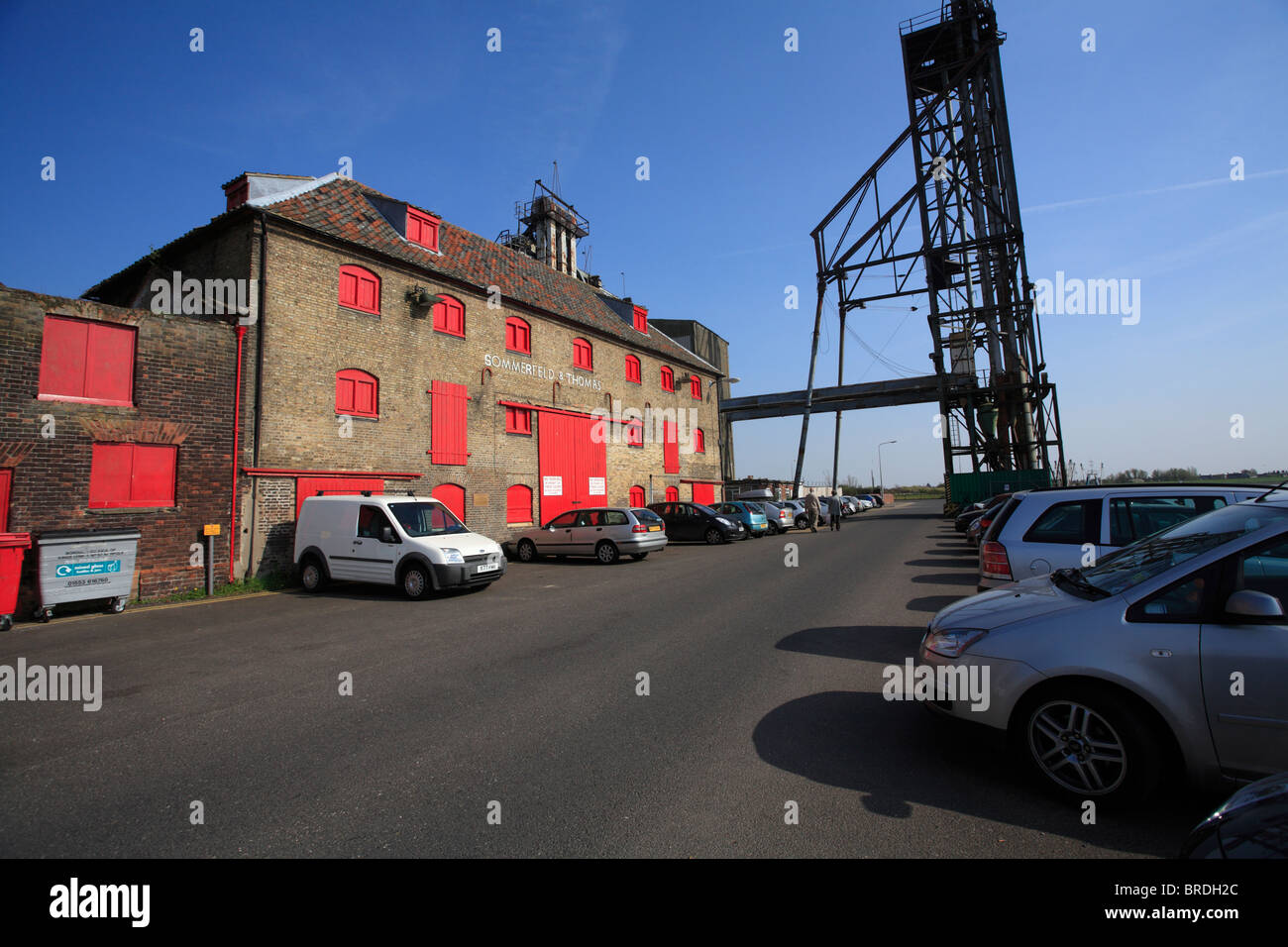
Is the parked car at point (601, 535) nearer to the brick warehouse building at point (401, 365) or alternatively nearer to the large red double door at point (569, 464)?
the brick warehouse building at point (401, 365)

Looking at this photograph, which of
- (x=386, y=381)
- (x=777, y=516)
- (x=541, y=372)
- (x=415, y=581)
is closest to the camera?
(x=415, y=581)

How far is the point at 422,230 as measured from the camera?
18.9 metres

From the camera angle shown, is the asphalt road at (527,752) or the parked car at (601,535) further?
the parked car at (601,535)

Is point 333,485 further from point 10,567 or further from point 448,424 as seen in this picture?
point 10,567

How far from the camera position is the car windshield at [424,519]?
1118cm

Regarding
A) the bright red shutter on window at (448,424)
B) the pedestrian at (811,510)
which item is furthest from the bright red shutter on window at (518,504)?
the pedestrian at (811,510)

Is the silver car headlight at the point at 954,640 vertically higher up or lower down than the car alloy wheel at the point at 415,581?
higher up

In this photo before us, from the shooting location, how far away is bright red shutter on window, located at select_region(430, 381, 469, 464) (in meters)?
17.4

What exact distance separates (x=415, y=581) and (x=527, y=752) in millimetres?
7596

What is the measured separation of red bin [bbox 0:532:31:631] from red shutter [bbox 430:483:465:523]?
29.2 ft

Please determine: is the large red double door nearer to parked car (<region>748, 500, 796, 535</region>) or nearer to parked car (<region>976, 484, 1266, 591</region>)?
parked car (<region>748, 500, 796, 535</region>)

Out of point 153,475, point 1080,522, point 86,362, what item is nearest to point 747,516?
point 1080,522

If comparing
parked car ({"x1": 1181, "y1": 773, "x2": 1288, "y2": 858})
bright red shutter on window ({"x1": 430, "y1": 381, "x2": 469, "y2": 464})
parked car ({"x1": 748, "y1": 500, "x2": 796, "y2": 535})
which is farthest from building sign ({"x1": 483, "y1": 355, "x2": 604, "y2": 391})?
parked car ({"x1": 1181, "y1": 773, "x2": 1288, "y2": 858})
